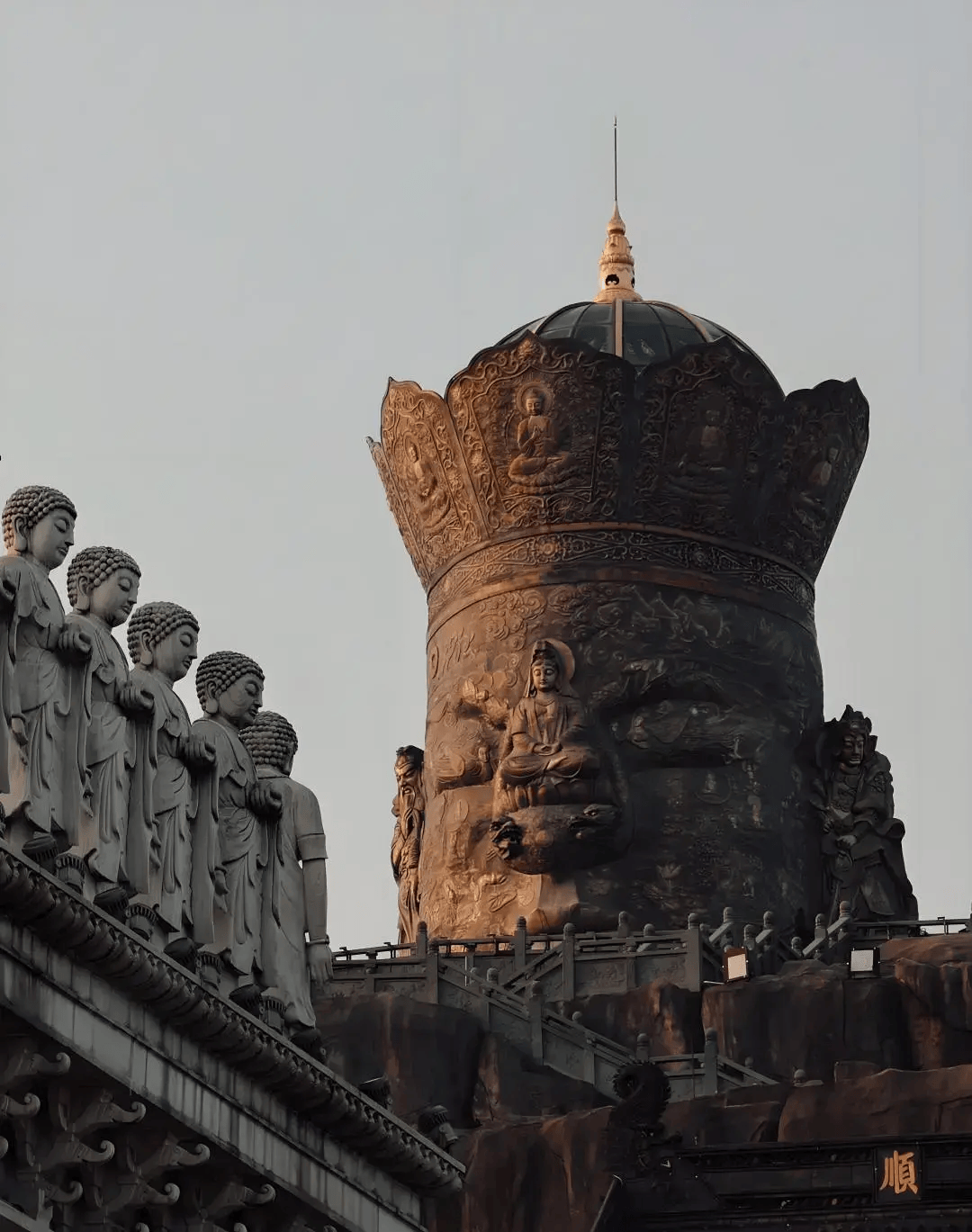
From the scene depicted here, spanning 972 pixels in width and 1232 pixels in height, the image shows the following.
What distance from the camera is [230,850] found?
21859mm

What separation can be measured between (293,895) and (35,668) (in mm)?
3101

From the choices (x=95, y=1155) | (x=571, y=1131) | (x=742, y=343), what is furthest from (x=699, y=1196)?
(x=742, y=343)

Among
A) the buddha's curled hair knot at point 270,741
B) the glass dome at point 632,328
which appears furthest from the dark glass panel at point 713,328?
the buddha's curled hair knot at point 270,741

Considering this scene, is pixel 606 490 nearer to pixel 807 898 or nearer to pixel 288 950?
pixel 807 898

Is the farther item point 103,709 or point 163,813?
point 163,813

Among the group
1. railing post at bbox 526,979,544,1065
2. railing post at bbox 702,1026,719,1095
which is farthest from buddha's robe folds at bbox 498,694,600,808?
railing post at bbox 702,1026,719,1095

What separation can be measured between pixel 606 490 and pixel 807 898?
620 cm

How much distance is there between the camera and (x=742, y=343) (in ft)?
165

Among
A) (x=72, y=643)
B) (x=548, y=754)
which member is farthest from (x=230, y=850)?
(x=548, y=754)

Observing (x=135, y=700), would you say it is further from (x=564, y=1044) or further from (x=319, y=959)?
(x=564, y=1044)

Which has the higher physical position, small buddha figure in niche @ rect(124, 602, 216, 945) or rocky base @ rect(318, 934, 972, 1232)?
rocky base @ rect(318, 934, 972, 1232)

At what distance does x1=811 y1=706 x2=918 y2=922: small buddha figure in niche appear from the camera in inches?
1857

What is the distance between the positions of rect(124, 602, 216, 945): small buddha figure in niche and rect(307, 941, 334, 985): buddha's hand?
1.21 meters

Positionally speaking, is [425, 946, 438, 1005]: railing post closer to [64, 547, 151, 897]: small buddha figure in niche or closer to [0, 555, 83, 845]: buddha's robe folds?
[64, 547, 151, 897]: small buddha figure in niche
